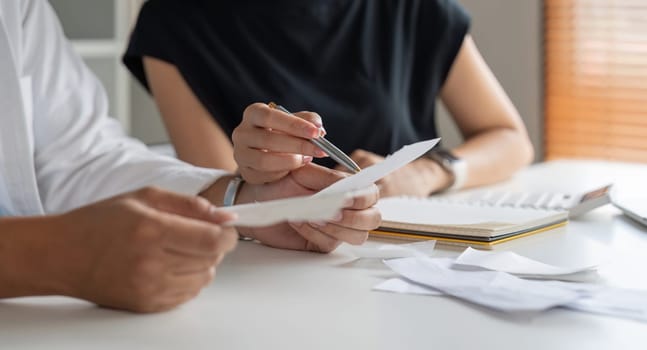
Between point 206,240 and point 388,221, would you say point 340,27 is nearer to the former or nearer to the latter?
point 388,221

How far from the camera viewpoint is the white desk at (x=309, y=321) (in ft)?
2.93

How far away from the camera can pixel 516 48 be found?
11.1 feet

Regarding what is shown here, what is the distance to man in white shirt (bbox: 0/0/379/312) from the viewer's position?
88cm

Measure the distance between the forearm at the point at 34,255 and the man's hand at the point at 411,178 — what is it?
825mm

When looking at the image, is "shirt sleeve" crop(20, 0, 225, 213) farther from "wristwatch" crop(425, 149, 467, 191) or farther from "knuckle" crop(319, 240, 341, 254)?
"wristwatch" crop(425, 149, 467, 191)

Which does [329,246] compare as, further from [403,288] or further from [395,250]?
[403,288]

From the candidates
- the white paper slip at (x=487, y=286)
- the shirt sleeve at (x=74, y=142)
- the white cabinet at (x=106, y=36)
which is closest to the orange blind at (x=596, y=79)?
the white cabinet at (x=106, y=36)

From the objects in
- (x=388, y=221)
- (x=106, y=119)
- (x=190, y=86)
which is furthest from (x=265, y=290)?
(x=190, y=86)

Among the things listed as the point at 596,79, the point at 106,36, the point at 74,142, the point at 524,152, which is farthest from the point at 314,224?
the point at 596,79

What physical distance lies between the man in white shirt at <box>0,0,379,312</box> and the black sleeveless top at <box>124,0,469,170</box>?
308 millimetres

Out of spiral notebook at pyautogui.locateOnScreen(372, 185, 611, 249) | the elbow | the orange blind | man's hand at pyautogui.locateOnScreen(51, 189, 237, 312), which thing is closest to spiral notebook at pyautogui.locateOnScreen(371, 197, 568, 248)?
spiral notebook at pyautogui.locateOnScreen(372, 185, 611, 249)

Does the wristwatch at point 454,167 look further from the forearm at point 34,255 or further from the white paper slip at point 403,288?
the forearm at point 34,255

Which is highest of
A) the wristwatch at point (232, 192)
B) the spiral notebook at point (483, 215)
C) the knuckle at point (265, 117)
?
the knuckle at point (265, 117)

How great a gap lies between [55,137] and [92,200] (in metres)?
0.15
